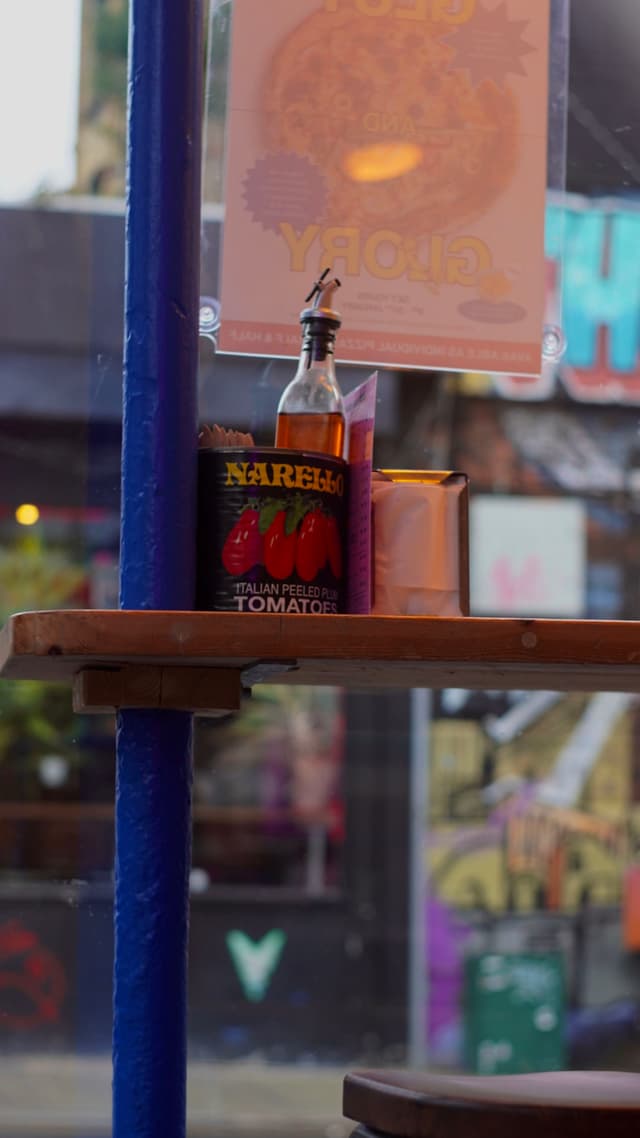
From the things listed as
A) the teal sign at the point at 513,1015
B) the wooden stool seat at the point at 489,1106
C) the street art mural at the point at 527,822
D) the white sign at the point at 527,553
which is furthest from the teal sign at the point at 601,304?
the wooden stool seat at the point at 489,1106

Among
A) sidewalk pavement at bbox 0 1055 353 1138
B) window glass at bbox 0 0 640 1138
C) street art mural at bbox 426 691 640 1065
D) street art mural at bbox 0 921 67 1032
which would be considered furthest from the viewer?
street art mural at bbox 426 691 640 1065

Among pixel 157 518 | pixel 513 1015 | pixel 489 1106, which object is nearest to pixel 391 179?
pixel 157 518

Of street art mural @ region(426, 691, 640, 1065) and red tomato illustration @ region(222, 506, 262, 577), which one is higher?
red tomato illustration @ region(222, 506, 262, 577)

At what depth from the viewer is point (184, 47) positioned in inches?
55.3

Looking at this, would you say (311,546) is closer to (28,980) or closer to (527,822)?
(28,980)

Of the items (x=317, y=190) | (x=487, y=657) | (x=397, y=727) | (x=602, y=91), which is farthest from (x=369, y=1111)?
(x=397, y=727)

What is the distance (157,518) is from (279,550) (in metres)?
0.13

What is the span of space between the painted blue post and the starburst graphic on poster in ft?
1.80

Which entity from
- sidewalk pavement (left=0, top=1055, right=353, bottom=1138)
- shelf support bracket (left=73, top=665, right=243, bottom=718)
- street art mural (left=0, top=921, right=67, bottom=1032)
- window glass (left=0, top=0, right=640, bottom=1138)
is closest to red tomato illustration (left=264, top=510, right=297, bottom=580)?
shelf support bracket (left=73, top=665, right=243, bottom=718)

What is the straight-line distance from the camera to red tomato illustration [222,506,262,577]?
1.24m

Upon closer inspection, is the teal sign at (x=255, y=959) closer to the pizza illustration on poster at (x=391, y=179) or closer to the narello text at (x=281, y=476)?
the pizza illustration on poster at (x=391, y=179)

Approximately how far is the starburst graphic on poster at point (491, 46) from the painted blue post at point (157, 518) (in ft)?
1.80

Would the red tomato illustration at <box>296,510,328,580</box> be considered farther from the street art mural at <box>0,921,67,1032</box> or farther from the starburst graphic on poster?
the street art mural at <box>0,921,67,1032</box>

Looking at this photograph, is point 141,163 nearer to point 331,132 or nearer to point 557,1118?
point 331,132
